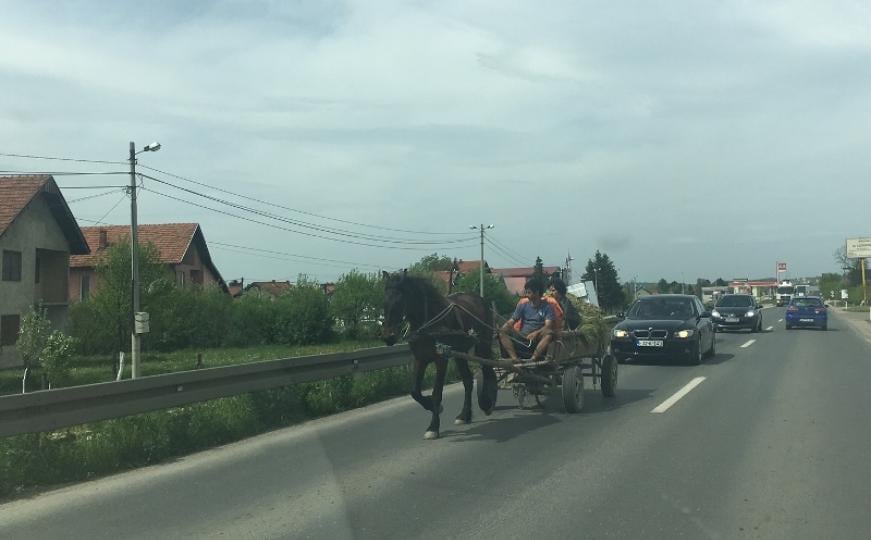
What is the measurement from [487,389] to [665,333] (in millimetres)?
8536

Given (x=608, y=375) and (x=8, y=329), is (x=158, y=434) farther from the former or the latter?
(x=8, y=329)

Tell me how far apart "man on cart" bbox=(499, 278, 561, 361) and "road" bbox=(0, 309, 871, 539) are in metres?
0.88

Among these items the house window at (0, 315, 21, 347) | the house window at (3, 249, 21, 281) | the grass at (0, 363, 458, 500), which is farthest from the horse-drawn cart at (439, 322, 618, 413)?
the house window at (0, 315, 21, 347)

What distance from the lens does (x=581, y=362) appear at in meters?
12.0

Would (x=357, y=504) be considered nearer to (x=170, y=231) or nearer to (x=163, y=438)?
(x=163, y=438)

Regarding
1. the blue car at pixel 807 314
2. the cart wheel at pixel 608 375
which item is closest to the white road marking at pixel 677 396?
the cart wheel at pixel 608 375

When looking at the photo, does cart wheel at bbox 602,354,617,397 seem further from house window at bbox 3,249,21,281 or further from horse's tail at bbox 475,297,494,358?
house window at bbox 3,249,21,281

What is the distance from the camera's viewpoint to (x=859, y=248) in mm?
85812

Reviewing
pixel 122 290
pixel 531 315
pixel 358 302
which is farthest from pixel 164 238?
pixel 531 315

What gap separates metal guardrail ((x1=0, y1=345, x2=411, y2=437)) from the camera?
282 inches

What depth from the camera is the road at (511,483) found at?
18.8 ft

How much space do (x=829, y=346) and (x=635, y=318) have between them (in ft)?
31.8

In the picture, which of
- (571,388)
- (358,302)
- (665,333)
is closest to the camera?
(571,388)

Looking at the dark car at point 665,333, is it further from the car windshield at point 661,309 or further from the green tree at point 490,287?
the green tree at point 490,287
